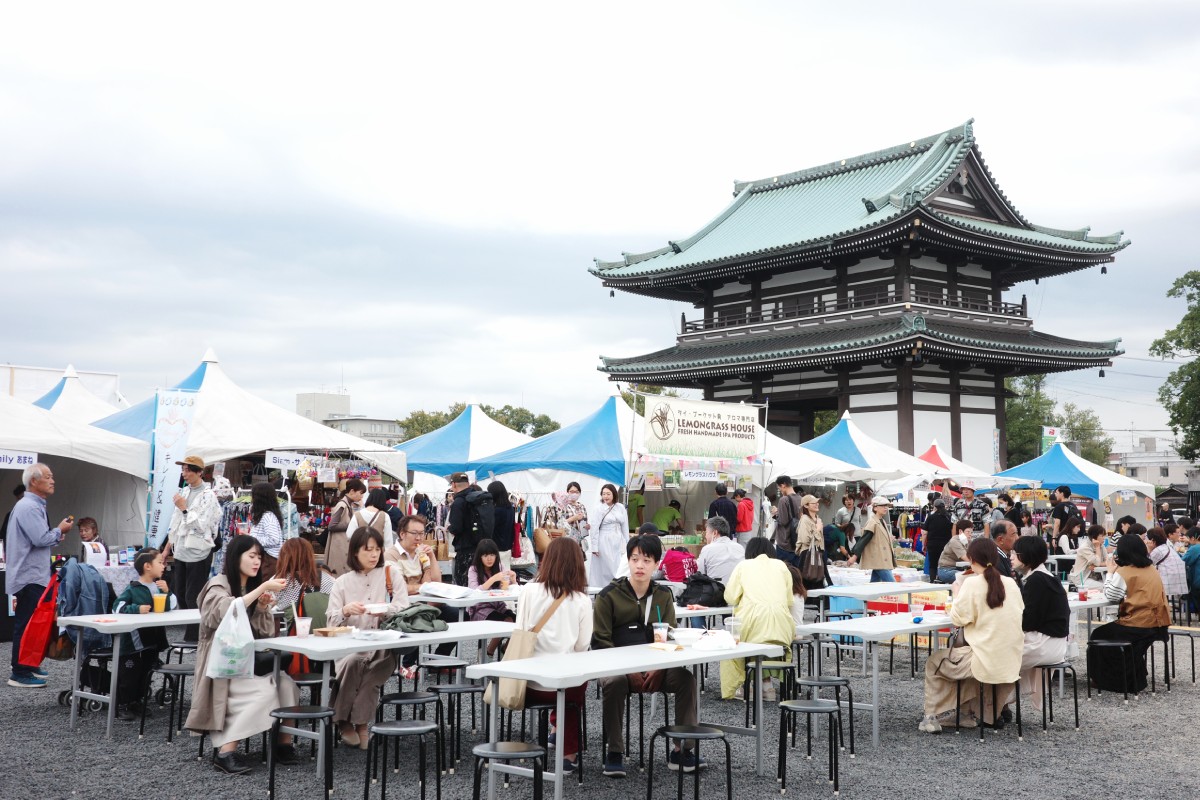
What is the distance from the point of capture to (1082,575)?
10.7m

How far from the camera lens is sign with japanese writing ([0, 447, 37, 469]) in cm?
1087

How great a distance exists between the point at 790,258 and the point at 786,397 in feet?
12.2

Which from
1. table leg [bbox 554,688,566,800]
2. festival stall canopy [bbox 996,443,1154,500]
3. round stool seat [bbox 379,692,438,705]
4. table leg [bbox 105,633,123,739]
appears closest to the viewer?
table leg [bbox 554,688,566,800]

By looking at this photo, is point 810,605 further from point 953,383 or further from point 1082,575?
point 953,383

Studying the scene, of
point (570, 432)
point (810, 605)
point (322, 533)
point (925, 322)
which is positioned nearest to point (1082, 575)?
point (810, 605)

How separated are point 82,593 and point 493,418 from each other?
40.5 metres

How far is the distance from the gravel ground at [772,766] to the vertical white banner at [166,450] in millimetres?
3420

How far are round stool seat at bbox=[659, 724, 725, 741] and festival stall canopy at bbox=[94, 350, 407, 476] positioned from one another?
28.4 ft

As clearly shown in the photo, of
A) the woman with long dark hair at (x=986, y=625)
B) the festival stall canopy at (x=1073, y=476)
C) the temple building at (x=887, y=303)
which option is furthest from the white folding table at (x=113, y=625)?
the temple building at (x=887, y=303)

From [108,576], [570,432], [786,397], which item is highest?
[786,397]

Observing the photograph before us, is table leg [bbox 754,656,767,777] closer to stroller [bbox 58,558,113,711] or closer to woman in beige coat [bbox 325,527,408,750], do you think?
woman in beige coat [bbox 325,527,408,750]

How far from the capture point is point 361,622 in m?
6.62

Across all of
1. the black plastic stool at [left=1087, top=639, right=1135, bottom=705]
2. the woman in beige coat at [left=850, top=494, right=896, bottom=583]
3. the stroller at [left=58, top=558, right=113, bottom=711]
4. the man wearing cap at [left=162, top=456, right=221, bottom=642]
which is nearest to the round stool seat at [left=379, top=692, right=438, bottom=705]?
the stroller at [left=58, top=558, right=113, bottom=711]

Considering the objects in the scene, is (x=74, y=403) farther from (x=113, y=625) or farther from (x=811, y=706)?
(x=811, y=706)
